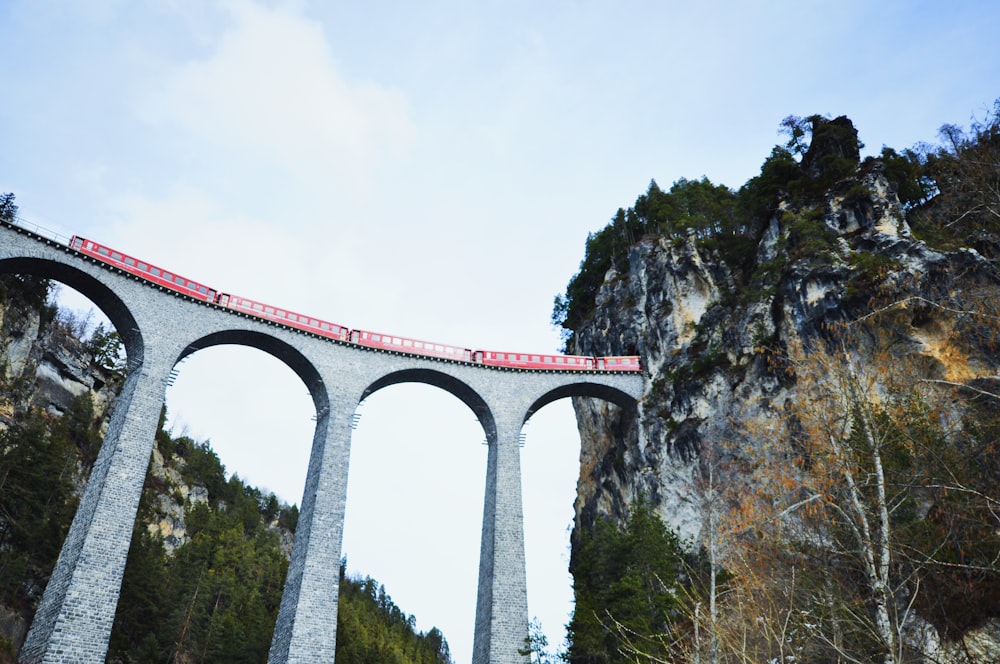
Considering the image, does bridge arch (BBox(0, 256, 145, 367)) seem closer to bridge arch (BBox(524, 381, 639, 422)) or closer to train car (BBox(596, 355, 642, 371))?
bridge arch (BBox(524, 381, 639, 422))

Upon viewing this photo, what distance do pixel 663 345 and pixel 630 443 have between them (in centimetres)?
521

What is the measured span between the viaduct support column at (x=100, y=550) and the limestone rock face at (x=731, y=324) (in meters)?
21.2

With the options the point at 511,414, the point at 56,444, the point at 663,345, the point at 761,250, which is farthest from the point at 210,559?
the point at 761,250

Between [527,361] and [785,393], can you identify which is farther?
[527,361]

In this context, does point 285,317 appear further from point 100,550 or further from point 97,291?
point 100,550

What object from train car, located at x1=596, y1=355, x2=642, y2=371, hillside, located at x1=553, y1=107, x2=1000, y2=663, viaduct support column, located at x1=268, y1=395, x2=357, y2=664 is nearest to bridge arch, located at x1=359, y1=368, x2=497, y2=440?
viaduct support column, located at x1=268, y1=395, x2=357, y2=664

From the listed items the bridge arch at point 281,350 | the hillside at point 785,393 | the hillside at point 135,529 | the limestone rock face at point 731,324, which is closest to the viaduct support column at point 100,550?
the bridge arch at point 281,350

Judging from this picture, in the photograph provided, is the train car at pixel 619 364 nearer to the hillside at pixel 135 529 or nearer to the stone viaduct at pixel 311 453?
the stone viaduct at pixel 311 453

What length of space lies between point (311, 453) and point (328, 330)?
5498 millimetres

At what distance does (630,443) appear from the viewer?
35.4 metres

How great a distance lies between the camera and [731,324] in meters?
32.4

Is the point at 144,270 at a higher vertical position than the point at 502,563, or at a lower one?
higher

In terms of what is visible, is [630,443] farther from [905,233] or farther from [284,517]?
[284,517]

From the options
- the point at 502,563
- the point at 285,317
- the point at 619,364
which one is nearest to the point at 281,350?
the point at 285,317
